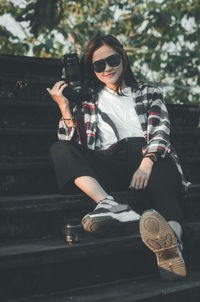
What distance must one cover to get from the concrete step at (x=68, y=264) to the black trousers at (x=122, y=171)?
0.93 feet

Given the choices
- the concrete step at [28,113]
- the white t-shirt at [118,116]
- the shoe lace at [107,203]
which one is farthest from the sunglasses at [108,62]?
the shoe lace at [107,203]

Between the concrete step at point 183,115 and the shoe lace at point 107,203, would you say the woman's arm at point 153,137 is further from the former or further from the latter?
the concrete step at point 183,115

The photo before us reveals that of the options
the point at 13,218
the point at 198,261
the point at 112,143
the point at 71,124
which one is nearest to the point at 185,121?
the point at 112,143

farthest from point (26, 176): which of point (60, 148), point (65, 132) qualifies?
point (65, 132)

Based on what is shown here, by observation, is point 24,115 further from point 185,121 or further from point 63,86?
point 185,121

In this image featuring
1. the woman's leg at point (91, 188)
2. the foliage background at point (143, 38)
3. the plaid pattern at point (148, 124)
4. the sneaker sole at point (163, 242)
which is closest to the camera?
the sneaker sole at point (163, 242)

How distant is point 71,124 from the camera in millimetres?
3016

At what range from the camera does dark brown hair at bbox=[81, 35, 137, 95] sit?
3.28m

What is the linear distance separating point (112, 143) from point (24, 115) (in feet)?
2.72

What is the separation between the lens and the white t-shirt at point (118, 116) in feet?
10.2

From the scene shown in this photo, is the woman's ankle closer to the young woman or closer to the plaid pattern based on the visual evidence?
the young woman

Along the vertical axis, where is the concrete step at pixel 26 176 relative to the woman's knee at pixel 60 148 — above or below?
below

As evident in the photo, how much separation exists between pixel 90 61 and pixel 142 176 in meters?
1.27

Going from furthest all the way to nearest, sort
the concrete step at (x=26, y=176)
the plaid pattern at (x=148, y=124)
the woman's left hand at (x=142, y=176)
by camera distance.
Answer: the plaid pattern at (x=148, y=124) < the concrete step at (x=26, y=176) < the woman's left hand at (x=142, y=176)
